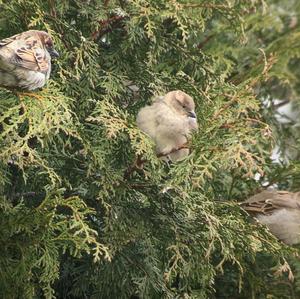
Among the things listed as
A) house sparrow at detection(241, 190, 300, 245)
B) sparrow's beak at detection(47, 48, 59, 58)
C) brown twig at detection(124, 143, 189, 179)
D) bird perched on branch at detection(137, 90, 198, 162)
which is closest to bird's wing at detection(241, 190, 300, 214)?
house sparrow at detection(241, 190, 300, 245)

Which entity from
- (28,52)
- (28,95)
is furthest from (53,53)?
(28,95)

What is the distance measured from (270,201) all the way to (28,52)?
2167 millimetres

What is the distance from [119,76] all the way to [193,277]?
3.89 feet

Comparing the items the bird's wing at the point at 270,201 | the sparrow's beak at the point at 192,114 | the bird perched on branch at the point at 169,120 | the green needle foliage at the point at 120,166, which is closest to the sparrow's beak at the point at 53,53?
the green needle foliage at the point at 120,166

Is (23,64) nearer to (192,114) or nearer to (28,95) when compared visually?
(28,95)

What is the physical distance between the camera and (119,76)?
165 inches

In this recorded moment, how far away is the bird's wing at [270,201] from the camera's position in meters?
4.96

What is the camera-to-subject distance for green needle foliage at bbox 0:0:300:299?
3.57m

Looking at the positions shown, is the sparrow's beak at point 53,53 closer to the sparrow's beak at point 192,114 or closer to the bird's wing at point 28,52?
the bird's wing at point 28,52

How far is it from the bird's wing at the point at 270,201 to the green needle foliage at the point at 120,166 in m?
0.37

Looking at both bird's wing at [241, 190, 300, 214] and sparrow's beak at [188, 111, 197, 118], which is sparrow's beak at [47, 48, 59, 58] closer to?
sparrow's beak at [188, 111, 197, 118]

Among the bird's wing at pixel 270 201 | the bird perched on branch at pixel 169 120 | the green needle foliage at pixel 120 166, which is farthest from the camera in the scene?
the bird's wing at pixel 270 201

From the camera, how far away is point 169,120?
4.49 meters

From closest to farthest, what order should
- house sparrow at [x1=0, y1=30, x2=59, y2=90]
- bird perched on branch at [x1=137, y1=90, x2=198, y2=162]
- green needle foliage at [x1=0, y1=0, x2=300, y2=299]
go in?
green needle foliage at [x1=0, y1=0, x2=300, y2=299] < house sparrow at [x1=0, y1=30, x2=59, y2=90] < bird perched on branch at [x1=137, y1=90, x2=198, y2=162]
